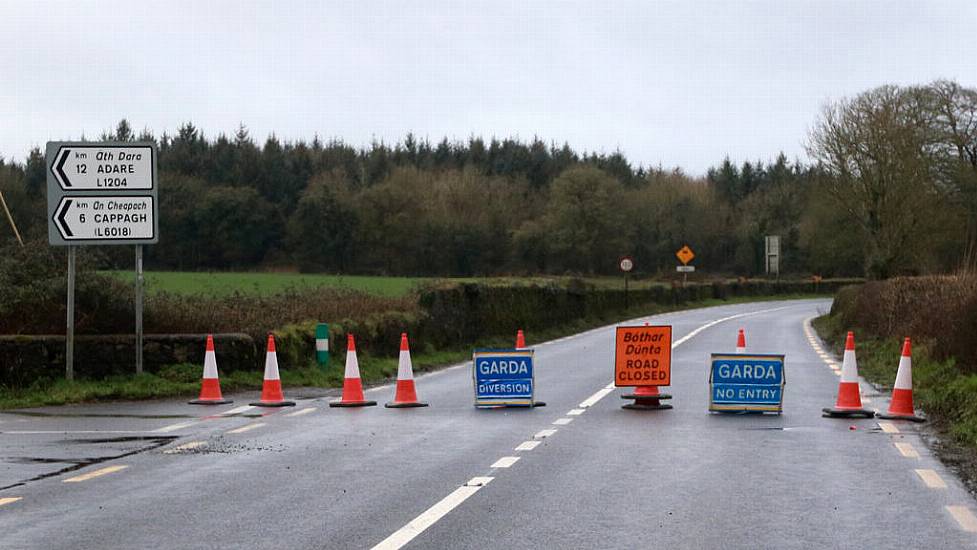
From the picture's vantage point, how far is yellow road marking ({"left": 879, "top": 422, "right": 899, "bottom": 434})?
43.5 feet

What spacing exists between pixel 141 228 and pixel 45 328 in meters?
2.28

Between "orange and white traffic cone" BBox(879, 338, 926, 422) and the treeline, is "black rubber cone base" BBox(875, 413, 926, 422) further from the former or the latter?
the treeline

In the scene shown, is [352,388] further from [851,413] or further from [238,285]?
[238,285]

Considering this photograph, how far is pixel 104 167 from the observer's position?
61.4 ft

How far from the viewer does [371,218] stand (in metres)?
102

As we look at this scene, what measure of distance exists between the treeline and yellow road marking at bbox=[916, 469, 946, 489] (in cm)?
6152

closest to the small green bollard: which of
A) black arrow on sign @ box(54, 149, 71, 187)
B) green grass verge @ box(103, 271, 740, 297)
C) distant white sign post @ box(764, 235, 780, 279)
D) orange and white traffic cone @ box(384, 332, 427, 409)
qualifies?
green grass verge @ box(103, 271, 740, 297)

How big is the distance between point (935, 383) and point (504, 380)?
5895mm

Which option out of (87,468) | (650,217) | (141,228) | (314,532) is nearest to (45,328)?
(141,228)

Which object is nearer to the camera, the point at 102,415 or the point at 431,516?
the point at 431,516

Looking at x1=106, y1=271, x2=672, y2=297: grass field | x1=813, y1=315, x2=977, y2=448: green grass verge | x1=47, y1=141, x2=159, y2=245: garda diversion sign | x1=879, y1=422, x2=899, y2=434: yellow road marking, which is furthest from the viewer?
x1=106, y1=271, x2=672, y2=297: grass field

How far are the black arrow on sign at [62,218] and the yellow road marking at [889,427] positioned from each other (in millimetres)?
11485

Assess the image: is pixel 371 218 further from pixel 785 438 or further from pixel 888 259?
pixel 785 438

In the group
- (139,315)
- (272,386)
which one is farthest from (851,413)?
(139,315)
